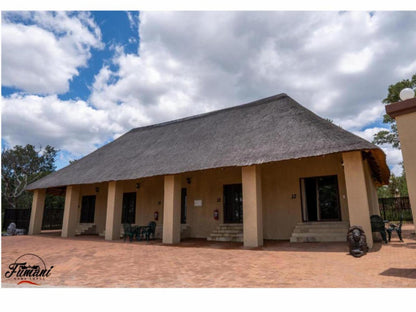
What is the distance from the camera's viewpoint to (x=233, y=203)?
12.8m

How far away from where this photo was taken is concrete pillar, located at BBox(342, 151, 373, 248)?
7777 millimetres

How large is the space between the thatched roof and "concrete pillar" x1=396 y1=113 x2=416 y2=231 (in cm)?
242

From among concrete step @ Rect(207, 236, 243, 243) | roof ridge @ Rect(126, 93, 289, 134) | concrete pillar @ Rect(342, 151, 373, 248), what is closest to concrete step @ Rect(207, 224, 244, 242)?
concrete step @ Rect(207, 236, 243, 243)

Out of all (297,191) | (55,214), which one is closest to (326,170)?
(297,191)

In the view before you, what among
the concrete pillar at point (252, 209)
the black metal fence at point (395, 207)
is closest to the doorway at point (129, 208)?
the concrete pillar at point (252, 209)

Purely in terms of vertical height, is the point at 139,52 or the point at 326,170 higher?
the point at 139,52

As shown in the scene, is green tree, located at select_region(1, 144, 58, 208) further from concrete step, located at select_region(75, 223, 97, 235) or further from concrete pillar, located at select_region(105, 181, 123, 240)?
concrete pillar, located at select_region(105, 181, 123, 240)

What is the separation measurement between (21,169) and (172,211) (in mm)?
29545

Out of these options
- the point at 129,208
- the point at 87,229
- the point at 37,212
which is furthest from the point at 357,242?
the point at 37,212

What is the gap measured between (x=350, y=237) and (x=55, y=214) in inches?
876

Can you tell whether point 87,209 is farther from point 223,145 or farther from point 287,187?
point 287,187

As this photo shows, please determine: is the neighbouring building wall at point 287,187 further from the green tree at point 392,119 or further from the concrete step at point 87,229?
the concrete step at point 87,229

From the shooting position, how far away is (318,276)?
501 cm
